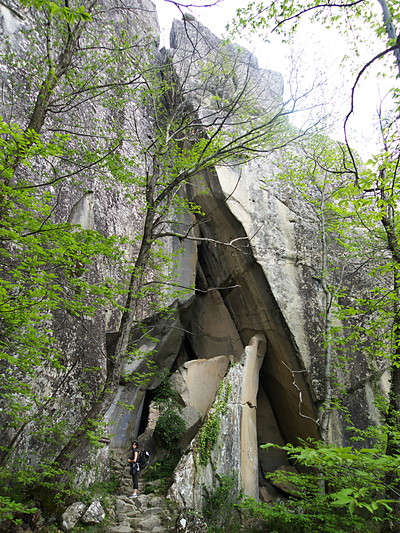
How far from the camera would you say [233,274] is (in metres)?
12.1

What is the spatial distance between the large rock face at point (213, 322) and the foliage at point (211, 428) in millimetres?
102

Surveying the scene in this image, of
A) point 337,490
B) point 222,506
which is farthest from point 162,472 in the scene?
point 337,490

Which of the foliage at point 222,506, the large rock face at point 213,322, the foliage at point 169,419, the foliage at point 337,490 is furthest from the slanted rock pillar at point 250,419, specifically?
the foliage at point 169,419

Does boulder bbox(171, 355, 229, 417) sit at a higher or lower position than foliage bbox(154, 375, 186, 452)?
Result: higher

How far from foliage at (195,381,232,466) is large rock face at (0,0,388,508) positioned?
102 mm

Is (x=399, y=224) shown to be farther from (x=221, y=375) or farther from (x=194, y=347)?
(x=194, y=347)

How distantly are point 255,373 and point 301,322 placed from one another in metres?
1.97

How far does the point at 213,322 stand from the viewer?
1338 centimetres

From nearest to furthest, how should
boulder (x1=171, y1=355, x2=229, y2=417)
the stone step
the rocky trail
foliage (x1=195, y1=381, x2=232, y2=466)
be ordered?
1. the stone step
2. the rocky trail
3. foliage (x1=195, y1=381, x2=232, y2=466)
4. boulder (x1=171, y1=355, x2=229, y2=417)

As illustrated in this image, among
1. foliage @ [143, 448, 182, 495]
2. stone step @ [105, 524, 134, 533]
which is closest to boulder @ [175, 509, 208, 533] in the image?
stone step @ [105, 524, 134, 533]

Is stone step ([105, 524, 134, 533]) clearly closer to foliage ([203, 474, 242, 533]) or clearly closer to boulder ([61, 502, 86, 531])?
boulder ([61, 502, 86, 531])

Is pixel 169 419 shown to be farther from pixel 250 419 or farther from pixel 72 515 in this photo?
pixel 72 515

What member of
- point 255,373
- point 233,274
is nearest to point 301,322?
point 255,373

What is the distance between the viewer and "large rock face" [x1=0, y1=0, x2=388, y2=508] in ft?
26.9
